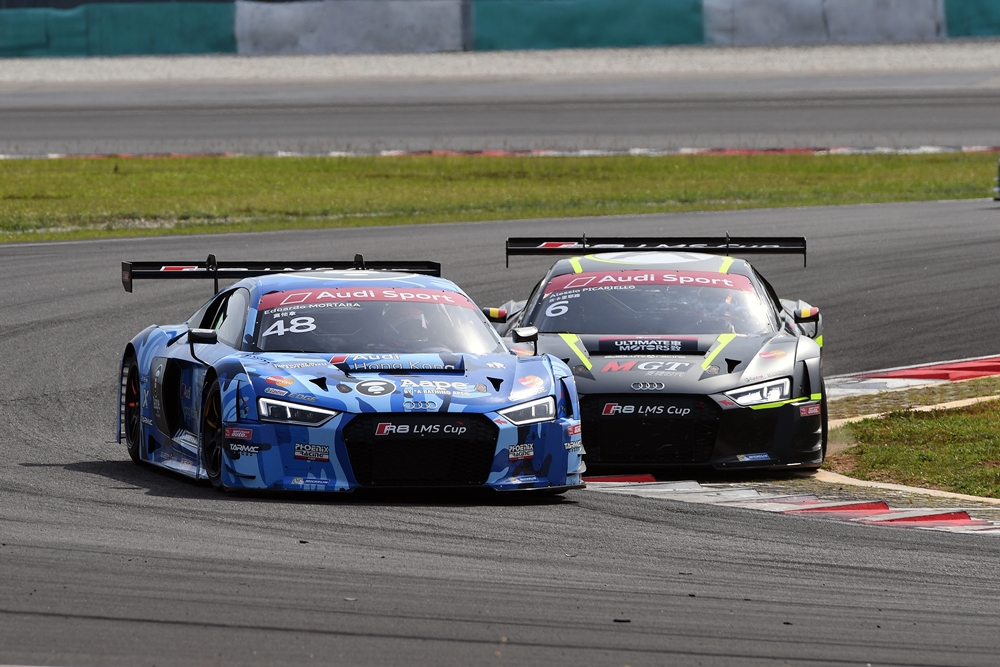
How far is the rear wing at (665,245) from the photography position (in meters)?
11.6

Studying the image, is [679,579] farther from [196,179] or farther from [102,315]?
[196,179]

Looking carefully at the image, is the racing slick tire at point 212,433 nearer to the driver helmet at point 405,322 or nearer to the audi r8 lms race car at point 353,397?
the audi r8 lms race car at point 353,397

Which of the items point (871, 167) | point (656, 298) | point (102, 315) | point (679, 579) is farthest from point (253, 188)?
point (679, 579)

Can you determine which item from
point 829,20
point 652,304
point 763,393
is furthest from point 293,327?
point 829,20

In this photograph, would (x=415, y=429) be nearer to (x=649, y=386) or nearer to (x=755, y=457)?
(x=649, y=386)

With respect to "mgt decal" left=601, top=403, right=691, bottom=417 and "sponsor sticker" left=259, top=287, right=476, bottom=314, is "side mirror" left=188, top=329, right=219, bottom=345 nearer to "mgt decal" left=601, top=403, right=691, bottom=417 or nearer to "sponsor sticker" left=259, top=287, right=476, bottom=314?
"sponsor sticker" left=259, top=287, right=476, bottom=314

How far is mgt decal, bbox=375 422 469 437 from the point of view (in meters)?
7.67

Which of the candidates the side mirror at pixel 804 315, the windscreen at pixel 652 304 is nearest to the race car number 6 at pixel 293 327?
the windscreen at pixel 652 304

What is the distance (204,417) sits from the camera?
26.8 feet

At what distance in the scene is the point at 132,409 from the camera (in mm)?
9531

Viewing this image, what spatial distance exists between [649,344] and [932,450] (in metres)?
1.86

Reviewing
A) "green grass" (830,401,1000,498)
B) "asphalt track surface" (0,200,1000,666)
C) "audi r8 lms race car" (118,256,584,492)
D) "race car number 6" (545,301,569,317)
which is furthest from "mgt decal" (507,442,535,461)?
"race car number 6" (545,301,569,317)

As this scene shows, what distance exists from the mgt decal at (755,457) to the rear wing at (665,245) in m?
2.59

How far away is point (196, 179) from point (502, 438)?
2182 centimetres
